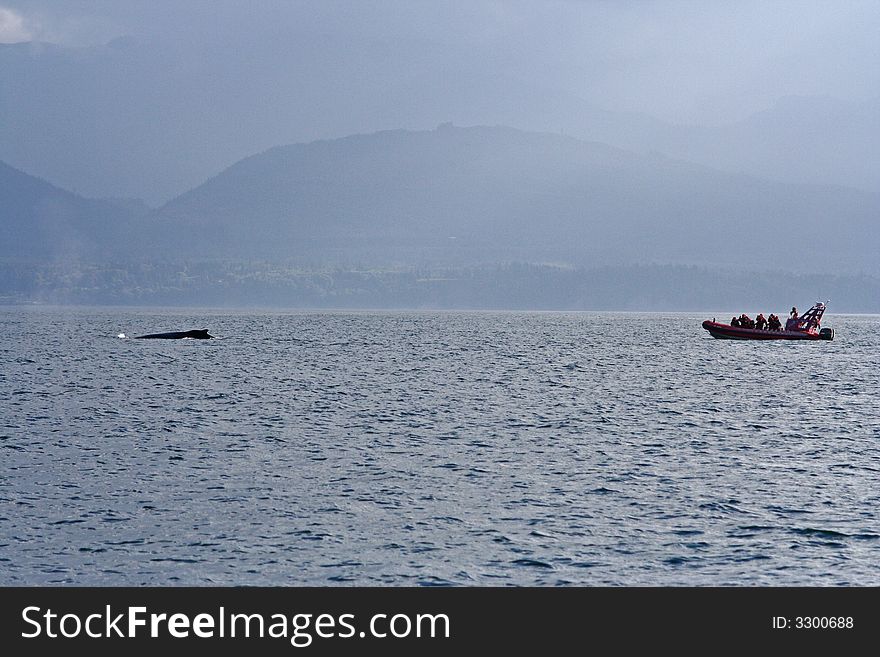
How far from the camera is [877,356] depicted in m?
130

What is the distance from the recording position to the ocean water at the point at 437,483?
1068 inches

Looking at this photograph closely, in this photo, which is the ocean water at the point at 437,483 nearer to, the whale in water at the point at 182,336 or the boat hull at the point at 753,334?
the boat hull at the point at 753,334

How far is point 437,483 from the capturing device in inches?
1499

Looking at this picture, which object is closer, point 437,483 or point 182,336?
point 437,483

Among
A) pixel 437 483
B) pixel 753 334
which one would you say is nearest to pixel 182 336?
pixel 753 334

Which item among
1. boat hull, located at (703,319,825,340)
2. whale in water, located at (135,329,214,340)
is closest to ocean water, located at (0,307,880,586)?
boat hull, located at (703,319,825,340)

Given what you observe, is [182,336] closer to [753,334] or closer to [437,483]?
[753,334]

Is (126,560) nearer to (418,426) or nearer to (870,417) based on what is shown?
(418,426)

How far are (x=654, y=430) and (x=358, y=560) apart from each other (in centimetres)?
2901

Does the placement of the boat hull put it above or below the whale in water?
above

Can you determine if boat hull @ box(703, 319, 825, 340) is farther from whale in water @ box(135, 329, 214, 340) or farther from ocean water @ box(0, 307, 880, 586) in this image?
whale in water @ box(135, 329, 214, 340)

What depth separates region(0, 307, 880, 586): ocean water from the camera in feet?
89.0

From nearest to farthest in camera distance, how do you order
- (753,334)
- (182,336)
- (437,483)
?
(437,483) < (753,334) < (182,336)

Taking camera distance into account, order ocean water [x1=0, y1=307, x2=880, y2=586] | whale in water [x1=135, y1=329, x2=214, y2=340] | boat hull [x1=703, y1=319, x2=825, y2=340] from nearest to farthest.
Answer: ocean water [x1=0, y1=307, x2=880, y2=586] → boat hull [x1=703, y1=319, x2=825, y2=340] → whale in water [x1=135, y1=329, x2=214, y2=340]
